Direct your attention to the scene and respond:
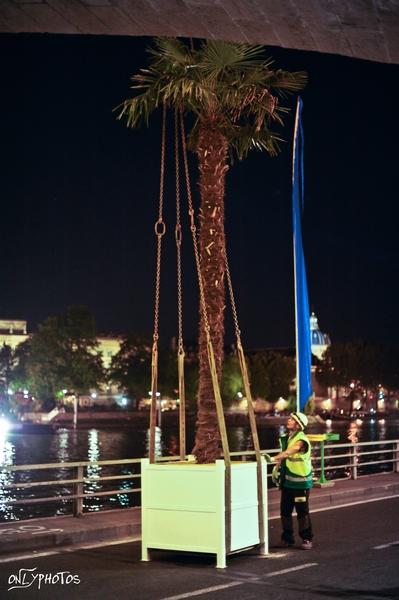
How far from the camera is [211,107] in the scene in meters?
18.6

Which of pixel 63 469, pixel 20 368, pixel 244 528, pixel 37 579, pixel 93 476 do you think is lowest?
pixel 63 469

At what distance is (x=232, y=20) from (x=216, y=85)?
1392cm

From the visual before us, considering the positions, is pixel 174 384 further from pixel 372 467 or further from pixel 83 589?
pixel 83 589

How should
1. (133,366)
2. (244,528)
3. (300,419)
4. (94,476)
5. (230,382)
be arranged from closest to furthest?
(244,528)
(300,419)
(94,476)
(133,366)
(230,382)

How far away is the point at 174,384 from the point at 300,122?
11078 cm

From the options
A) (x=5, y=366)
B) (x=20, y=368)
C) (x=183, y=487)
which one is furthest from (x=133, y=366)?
(x=183, y=487)

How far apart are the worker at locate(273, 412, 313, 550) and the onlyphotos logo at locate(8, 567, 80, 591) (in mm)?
3367

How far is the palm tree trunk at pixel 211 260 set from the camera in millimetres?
18094

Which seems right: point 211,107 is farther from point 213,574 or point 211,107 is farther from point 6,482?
point 6,482

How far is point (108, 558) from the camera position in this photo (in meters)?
11.8

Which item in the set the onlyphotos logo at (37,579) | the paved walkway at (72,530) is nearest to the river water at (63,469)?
the paved walkway at (72,530)

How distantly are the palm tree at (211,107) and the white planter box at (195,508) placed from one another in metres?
6.47

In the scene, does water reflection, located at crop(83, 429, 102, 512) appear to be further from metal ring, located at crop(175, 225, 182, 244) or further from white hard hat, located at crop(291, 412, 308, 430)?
metal ring, located at crop(175, 225, 182, 244)

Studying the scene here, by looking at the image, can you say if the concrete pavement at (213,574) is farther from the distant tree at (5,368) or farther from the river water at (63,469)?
the distant tree at (5,368)
